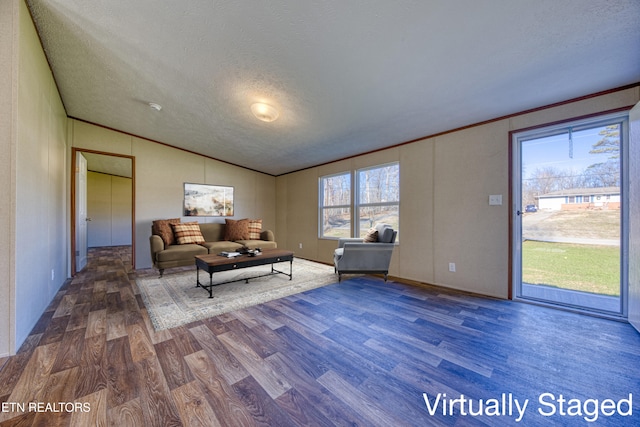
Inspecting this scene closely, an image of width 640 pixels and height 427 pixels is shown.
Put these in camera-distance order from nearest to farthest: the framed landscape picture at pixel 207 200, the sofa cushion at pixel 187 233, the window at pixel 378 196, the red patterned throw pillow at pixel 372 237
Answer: the red patterned throw pillow at pixel 372 237 → the window at pixel 378 196 → the sofa cushion at pixel 187 233 → the framed landscape picture at pixel 207 200

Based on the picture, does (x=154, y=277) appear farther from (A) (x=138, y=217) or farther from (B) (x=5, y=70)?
(B) (x=5, y=70)

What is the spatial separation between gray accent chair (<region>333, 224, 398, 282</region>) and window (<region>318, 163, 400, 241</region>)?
20.1 inches

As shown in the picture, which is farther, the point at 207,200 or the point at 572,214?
the point at 207,200

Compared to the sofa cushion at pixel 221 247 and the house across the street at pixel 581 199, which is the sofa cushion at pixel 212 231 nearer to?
the sofa cushion at pixel 221 247

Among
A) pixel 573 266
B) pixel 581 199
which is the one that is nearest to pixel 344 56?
pixel 581 199

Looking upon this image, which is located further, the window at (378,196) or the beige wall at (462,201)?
the window at (378,196)

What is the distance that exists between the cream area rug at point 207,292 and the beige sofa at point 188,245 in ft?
0.81

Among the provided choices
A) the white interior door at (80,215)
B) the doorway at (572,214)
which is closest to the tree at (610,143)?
the doorway at (572,214)

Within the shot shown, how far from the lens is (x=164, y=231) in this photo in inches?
167

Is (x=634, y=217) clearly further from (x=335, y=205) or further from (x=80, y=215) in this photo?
(x=80, y=215)

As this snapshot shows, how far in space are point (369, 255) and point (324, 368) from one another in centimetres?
208

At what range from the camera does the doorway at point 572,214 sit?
232 cm

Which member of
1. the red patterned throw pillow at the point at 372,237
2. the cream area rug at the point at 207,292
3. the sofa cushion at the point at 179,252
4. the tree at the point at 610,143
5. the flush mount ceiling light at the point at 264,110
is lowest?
the cream area rug at the point at 207,292

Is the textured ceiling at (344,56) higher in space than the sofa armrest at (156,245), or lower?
higher
